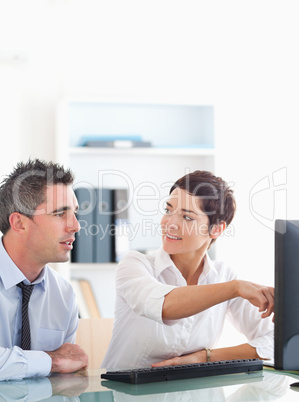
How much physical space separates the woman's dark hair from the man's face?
450mm

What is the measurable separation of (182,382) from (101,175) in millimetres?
2214

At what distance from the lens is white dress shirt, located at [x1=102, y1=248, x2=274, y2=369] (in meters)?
2.06

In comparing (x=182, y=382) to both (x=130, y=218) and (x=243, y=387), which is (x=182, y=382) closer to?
(x=243, y=387)

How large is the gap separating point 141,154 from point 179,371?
7.25ft

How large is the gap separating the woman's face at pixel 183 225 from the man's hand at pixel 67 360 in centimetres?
53

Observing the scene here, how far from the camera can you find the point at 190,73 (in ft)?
12.2

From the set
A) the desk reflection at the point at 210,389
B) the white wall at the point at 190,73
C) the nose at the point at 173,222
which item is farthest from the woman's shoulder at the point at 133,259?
the white wall at the point at 190,73

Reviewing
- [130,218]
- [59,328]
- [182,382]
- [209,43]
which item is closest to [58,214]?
[59,328]

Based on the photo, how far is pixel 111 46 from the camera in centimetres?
362

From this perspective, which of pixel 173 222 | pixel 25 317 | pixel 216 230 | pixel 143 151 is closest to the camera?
pixel 25 317

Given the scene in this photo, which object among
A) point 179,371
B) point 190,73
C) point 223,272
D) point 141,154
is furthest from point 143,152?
point 179,371

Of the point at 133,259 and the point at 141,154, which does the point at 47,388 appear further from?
the point at 141,154

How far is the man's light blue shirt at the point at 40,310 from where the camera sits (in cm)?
194

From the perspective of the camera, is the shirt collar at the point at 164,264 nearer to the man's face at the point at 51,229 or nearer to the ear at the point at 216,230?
the ear at the point at 216,230
